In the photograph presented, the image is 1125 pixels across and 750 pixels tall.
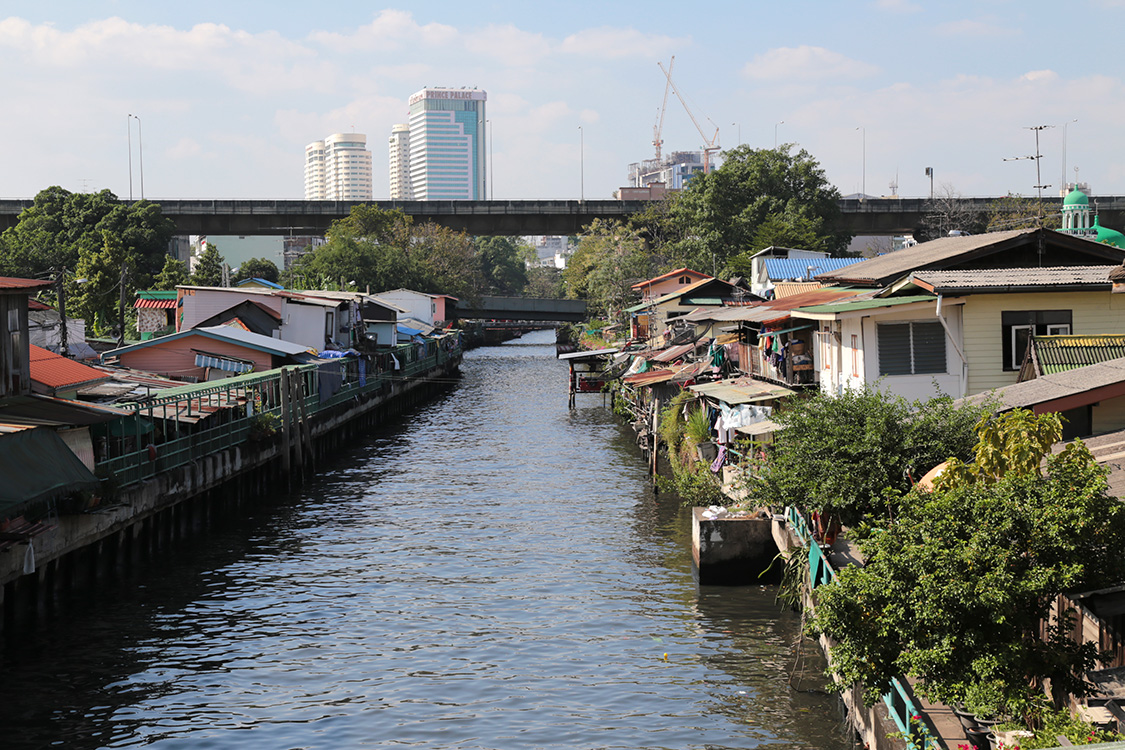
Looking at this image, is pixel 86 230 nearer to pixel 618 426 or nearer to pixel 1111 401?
pixel 618 426

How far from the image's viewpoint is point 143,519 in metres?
30.0

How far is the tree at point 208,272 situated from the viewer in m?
85.2

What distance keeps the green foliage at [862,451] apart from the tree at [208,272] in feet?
238

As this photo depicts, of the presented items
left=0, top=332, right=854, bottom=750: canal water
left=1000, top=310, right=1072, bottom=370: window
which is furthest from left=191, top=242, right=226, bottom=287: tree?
left=1000, top=310, right=1072, bottom=370: window

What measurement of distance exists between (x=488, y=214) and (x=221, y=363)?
2313 inches

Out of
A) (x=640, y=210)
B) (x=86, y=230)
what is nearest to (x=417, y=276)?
(x=640, y=210)

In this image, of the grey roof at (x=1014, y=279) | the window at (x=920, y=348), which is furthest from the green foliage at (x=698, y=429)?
the grey roof at (x=1014, y=279)

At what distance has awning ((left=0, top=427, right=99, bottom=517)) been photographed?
20.9 metres

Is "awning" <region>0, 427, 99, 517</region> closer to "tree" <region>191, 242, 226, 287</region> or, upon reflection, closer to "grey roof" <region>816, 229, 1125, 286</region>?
"grey roof" <region>816, 229, 1125, 286</region>

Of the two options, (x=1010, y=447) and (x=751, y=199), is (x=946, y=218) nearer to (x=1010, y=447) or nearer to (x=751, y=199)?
(x=751, y=199)

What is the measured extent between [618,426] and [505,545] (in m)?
28.5

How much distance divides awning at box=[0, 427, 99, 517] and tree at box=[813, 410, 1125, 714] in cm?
1637

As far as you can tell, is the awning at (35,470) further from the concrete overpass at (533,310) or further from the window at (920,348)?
the concrete overpass at (533,310)

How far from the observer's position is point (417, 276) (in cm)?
11631
